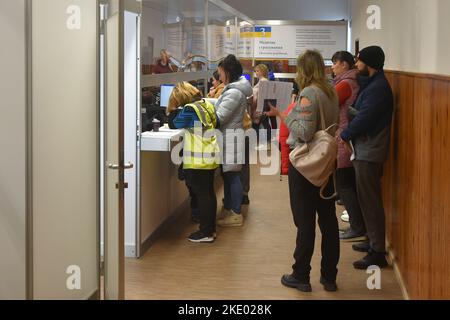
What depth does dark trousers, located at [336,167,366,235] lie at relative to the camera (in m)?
5.49

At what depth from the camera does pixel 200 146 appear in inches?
216

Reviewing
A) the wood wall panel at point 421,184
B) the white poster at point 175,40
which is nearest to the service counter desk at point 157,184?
the white poster at point 175,40

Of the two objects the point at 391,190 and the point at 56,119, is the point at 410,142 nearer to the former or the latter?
the point at 391,190

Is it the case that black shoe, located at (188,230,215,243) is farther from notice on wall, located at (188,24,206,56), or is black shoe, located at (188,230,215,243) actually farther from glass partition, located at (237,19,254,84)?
glass partition, located at (237,19,254,84)

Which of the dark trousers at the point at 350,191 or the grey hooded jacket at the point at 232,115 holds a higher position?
the grey hooded jacket at the point at 232,115

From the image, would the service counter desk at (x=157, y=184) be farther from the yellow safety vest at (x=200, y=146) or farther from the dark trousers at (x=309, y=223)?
the dark trousers at (x=309, y=223)

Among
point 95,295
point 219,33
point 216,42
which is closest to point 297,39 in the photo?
point 219,33

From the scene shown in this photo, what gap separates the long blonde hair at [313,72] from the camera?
4.23 meters

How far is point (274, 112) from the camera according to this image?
184 inches

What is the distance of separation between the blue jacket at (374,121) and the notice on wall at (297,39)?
792 cm

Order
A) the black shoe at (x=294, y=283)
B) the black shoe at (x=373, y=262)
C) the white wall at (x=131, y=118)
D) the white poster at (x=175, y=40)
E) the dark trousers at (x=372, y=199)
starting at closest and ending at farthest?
1. the black shoe at (x=294, y=283)
2. the dark trousers at (x=372, y=199)
3. the black shoe at (x=373, y=262)
4. the white wall at (x=131, y=118)
5. the white poster at (x=175, y=40)

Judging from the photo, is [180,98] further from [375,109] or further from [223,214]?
[375,109]

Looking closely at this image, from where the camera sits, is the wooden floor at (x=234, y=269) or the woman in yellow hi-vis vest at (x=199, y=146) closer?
the wooden floor at (x=234, y=269)

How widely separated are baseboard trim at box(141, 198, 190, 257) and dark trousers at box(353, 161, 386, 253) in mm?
1764
